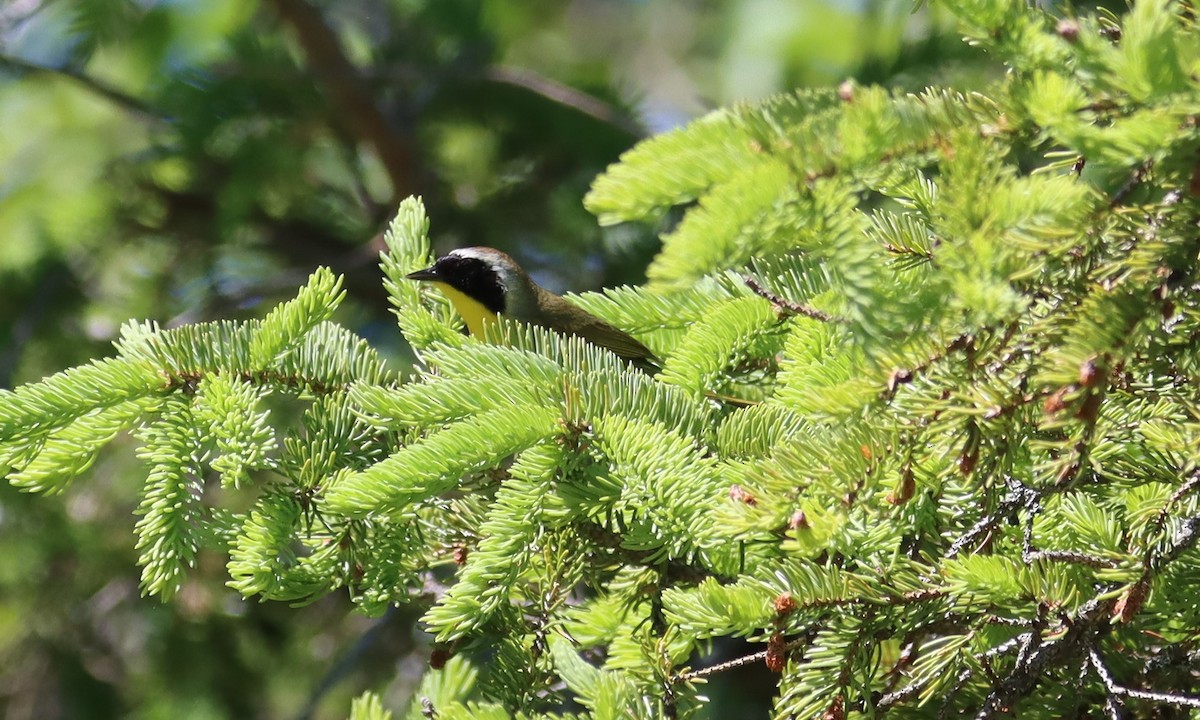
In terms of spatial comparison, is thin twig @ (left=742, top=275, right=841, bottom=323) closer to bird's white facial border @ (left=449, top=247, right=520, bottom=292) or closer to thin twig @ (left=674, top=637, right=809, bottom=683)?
thin twig @ (left=674, top=637, right=809, bottom=683)

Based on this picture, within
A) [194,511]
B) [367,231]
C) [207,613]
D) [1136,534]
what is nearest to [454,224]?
[367,231]

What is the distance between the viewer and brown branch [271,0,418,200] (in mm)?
5293

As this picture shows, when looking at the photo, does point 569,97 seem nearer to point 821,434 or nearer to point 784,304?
point 784,304

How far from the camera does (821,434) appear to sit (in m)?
1.56

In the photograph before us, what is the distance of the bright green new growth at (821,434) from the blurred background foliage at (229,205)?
240 centimetres

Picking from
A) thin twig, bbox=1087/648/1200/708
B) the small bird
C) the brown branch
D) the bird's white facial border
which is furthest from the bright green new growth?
the brown branch

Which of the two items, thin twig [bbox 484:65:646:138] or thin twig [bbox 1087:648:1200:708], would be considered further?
thin twig [bbox 484:65:646:138]

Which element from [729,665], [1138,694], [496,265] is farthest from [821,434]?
[496,265]

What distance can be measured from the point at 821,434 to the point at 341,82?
167 inches

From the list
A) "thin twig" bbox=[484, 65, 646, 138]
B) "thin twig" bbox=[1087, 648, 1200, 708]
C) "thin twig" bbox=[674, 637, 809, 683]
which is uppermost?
"thin twig" bbox=[1087, 648, 1200, 708]

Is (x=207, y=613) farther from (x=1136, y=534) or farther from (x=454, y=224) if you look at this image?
(x=1136, y=534)

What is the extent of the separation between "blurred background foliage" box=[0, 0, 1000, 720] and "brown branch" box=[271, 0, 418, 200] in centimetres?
1

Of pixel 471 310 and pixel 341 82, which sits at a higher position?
pixel 341 82

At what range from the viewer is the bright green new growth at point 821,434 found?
130cm
